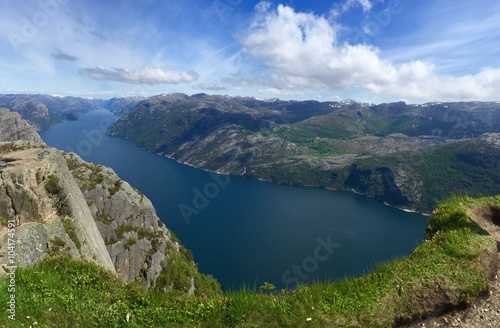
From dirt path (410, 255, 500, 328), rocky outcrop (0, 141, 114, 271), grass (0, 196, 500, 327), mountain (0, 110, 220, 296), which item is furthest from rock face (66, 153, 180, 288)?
dirt path (410, 255, 500, 328)

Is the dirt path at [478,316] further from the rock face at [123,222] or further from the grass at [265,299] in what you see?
A: the rock face at [123,222]

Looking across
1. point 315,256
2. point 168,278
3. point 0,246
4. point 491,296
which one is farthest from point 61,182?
point 315,256

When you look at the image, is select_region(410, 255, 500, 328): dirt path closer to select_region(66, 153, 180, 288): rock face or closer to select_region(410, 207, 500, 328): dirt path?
select_region(410, 207, 500, 328): dirt path

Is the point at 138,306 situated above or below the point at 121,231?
above

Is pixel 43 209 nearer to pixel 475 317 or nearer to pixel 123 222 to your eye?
pixel 475 317

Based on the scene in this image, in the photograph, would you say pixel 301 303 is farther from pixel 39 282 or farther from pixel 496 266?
pixel 39 282

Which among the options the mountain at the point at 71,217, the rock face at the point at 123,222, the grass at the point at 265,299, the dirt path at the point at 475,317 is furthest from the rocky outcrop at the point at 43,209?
the rock face at the point at 123,222

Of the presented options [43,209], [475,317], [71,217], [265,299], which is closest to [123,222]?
[71,217]

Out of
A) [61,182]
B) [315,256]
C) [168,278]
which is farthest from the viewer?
[315,256]
